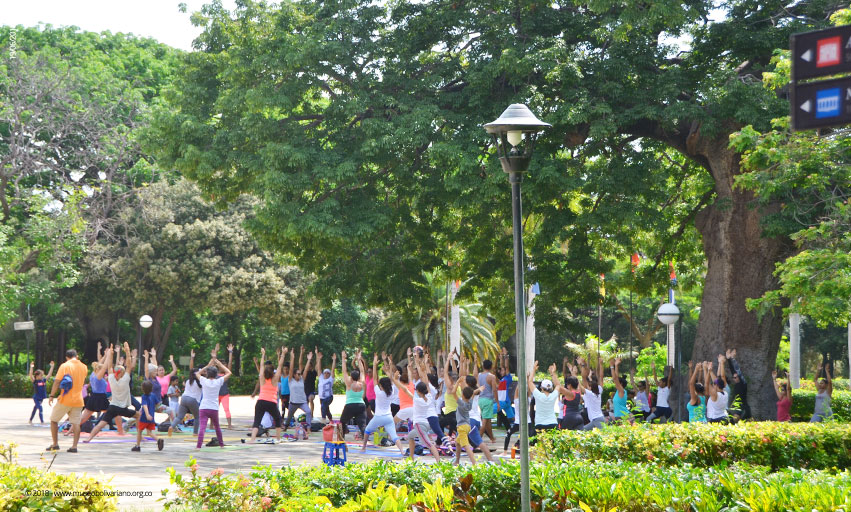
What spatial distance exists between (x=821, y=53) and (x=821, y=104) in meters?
0.36

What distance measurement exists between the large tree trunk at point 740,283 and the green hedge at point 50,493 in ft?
50.8

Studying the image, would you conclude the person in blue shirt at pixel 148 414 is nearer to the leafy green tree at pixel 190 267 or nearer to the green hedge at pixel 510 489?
the green hedge at pixel 510 489

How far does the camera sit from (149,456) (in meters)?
15.1

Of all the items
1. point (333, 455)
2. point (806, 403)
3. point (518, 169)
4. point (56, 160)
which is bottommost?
point (333, 455)

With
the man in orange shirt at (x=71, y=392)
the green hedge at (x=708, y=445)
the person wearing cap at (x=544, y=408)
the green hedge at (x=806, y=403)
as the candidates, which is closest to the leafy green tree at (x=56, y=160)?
the man in orange shirt at (x=71, y=392)

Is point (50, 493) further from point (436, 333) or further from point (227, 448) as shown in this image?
point (436, 333)

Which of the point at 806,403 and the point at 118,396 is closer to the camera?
the point at 118,396

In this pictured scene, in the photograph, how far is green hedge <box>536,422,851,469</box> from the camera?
10.3 m

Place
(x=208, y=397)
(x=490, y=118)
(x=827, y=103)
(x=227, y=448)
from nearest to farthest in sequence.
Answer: (x=827, y=103), (x=208, y=397), (x=227, y=448), (x=490, y=118)

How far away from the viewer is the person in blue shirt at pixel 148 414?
52.0 ft

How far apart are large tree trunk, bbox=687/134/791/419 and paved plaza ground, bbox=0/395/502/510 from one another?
5.89m

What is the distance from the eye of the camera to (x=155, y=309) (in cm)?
4131

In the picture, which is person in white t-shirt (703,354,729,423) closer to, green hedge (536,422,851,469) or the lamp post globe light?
green hedge (536,422,851,469)

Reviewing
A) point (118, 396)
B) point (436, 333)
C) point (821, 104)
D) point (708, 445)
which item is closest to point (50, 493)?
point (821, 104)
